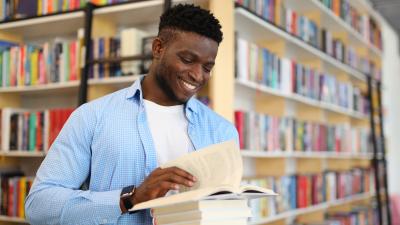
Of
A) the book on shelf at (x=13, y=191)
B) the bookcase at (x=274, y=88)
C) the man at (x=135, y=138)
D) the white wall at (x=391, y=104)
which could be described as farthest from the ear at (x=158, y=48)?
the white wall at (x=391, y=104)

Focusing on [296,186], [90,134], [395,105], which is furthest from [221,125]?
[395,105]

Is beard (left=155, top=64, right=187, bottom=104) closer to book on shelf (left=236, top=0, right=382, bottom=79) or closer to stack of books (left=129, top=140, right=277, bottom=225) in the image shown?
stack of books (left=129, top=140, right=277, bottom=225)

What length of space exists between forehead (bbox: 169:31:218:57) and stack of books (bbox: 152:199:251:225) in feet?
1.18

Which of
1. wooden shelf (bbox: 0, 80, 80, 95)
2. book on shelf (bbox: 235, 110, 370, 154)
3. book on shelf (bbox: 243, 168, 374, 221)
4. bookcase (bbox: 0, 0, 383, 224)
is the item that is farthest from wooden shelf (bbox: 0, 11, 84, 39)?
book on shelf (bbox: 243, 168, 374, 221)

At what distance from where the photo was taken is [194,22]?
1.08 meters

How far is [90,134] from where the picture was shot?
1050 mm

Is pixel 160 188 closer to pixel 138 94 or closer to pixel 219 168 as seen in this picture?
pixel 219 168

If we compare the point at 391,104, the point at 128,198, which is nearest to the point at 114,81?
the point at 128,198

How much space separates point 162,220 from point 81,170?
0.78ft

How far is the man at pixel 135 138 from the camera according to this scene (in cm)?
97

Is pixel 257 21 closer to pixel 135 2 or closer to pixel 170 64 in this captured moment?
pixel 135 2

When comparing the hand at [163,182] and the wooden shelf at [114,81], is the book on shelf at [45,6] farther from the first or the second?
the hand at [163,182]

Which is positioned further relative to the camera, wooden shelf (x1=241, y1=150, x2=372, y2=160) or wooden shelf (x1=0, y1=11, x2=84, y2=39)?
wooden shelf (x1=241, y1=150, x2=372, y2=160)

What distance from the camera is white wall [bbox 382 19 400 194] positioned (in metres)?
5.43
